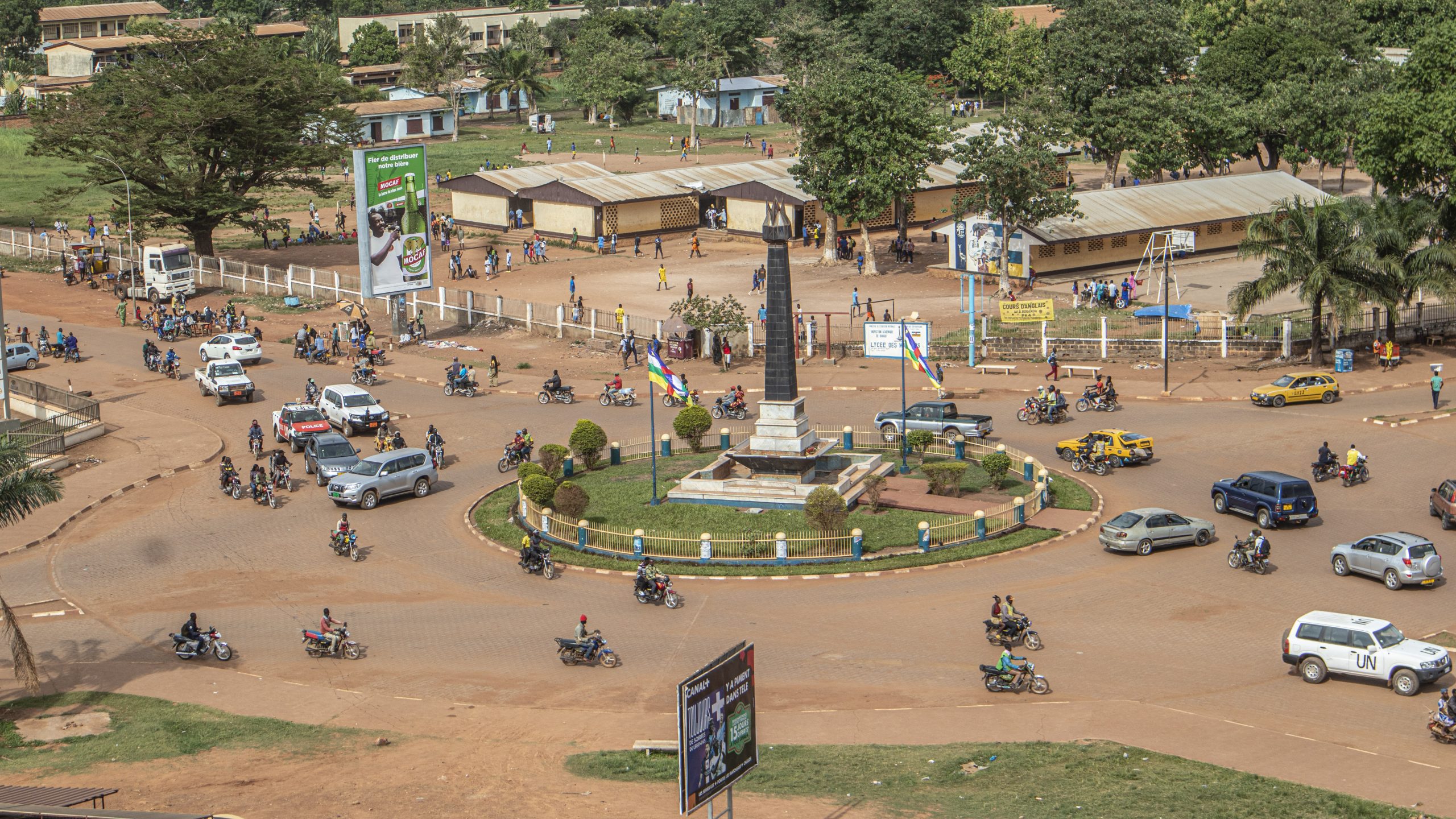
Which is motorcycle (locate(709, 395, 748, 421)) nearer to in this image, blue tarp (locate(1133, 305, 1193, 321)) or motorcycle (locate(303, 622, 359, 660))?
blue tarp (locate(1133, 305, 1193, 321))

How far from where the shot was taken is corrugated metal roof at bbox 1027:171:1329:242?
73500mm

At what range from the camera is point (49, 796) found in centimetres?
2184

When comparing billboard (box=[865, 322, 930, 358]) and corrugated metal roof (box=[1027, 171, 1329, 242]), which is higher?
corrugated metal roof (box=[1027, 171, 1329, 242])

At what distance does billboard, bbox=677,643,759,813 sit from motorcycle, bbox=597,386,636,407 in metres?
36.0

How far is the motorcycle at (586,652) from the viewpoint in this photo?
32.0 meters

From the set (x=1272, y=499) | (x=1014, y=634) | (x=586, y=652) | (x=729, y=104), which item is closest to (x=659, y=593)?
(x=586, y=652)

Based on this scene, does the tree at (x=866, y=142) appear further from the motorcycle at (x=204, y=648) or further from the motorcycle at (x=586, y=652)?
the motorcycle at (x=204, y=648)

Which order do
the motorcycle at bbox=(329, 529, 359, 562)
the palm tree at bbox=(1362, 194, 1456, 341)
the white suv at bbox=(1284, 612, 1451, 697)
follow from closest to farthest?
the white suv at bbox=(1284, 612, 1451, 697), the motorcycle at bbox=(329, 529, 359, 562), the palm tree at bbox=(1362, 194, 1456, 341)

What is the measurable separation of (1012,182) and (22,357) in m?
45.4

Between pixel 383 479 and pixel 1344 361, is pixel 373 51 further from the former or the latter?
pixel 1344 361

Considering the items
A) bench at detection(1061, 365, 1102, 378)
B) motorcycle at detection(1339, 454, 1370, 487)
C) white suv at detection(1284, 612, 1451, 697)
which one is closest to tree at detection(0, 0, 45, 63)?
bench at detection(1061, 365, 1102, 378)

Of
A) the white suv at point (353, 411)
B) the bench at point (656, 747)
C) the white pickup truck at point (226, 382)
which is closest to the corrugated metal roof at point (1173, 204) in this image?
the white suv at point (353, 411)

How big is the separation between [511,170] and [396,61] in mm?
80413

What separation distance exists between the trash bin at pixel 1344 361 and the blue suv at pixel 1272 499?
1689 centimetres
